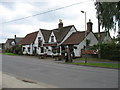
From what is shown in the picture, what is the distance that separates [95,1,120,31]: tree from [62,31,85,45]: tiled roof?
8205 millimetres

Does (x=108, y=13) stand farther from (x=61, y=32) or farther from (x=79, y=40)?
(x=61, y=32)

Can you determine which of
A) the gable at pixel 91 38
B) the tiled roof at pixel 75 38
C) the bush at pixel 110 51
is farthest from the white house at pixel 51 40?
the bush at pixel 110 51

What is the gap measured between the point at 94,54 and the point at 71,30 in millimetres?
11083

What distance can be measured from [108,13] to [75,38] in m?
12.3

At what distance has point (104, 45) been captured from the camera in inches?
1093

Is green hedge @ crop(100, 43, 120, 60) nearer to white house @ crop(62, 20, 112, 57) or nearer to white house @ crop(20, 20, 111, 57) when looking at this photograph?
white house @ crop(62, 20, 112, 57)

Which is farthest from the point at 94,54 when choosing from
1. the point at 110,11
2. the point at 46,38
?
the point at 46,38

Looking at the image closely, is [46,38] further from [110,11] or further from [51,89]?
[51,89]

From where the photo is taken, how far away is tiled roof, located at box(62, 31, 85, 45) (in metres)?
33.7

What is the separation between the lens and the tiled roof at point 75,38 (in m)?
33.7

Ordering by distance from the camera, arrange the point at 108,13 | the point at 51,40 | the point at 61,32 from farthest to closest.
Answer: the point at 61,32 < the point at 51,40 < the point at 108,13

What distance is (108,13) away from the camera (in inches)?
961

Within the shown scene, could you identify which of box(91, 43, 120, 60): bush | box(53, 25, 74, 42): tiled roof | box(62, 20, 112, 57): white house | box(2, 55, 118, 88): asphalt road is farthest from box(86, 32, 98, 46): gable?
box(2, 55, 118, 88): asphalt road

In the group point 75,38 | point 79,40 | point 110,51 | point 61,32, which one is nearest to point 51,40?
point 61,32
